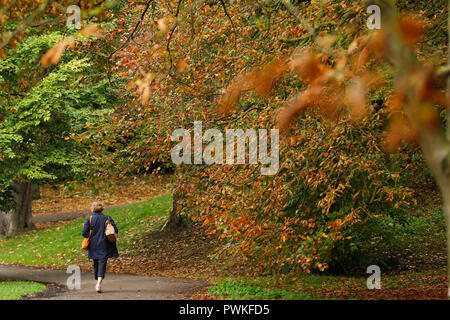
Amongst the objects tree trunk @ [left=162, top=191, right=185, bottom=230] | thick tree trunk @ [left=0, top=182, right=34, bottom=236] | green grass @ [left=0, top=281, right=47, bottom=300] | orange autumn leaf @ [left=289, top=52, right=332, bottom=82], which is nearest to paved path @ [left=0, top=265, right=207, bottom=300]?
green grass @ [left=0, top=281, right=47, bottom=300]

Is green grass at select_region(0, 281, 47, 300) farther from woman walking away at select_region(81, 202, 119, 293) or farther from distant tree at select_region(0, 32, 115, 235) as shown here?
distant tree at select_region(0, 32, 115, 235)

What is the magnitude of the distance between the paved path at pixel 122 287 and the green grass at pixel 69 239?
348 cm

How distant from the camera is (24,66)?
19.4m

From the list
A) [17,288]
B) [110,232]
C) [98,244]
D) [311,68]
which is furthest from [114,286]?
[311,68]

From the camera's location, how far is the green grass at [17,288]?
11.2 metres

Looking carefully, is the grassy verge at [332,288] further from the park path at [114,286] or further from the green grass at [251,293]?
the park path at [114,286]

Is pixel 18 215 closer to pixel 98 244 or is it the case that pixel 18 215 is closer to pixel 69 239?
pixel 69 239

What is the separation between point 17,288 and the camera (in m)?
12.6

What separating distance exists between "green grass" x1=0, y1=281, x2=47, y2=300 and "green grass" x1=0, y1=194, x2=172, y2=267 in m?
5.06

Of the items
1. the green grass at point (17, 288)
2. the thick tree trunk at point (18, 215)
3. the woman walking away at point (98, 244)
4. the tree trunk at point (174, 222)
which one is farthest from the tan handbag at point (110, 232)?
the thick tree trunk at point (18, 215)

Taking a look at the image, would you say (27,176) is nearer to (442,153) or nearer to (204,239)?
(204,239)

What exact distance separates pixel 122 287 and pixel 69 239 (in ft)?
37.0

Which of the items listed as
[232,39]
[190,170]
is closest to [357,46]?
[232,39]
